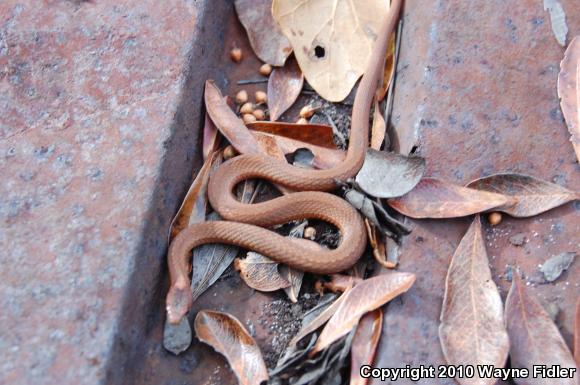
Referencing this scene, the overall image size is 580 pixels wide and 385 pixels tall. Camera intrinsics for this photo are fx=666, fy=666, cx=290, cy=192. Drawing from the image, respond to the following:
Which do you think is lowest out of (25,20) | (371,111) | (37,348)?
(37,348)

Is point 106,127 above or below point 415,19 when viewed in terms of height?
below

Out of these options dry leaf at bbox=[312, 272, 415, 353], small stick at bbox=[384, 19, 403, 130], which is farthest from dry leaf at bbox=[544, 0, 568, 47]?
dry leaf at bbox=[312, 272, 415, 353]

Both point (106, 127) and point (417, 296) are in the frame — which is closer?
point (417, 296)

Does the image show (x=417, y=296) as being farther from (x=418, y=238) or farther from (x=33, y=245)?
(x=33, y=245)

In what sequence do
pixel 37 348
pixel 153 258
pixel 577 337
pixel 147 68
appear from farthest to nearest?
1. pixel 147 68
2. pixel 153 258
3. pixel 577 337
4. pixel 37 348

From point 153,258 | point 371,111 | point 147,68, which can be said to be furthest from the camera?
point 371,111

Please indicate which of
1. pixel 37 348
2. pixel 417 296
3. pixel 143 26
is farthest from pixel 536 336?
pixel 143 26

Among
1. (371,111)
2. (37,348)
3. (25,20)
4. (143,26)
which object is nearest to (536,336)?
Answer: (371,111)
